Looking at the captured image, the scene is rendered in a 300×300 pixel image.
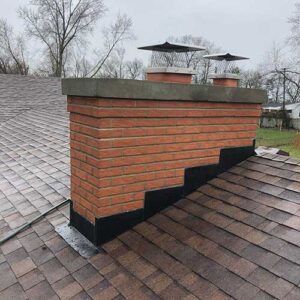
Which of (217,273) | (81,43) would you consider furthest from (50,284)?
(81,43)

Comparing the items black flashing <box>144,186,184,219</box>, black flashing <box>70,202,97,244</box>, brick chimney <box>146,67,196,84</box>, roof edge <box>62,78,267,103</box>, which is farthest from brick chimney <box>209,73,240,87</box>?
black flashing <box>70,202,97,244</box>

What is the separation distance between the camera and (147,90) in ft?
8.21

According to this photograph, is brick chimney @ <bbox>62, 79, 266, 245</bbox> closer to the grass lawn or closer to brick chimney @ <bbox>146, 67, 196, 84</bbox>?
brick chimney @ <bbox>146, 67, 196, 84</bbox>

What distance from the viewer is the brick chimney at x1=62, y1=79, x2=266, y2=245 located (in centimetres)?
243

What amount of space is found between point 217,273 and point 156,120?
127 centimetres

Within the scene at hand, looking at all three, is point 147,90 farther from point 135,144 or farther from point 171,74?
point 171,74

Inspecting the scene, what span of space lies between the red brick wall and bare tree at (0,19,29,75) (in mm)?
32639

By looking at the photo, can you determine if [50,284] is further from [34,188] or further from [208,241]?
[34,188]

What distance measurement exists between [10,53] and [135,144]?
1339 inches

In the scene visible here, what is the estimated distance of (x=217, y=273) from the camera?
81.4 inches

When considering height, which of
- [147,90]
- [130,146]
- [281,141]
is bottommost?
[281,141]

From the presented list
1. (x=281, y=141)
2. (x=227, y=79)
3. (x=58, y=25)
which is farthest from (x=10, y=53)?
(x=227, y=79)

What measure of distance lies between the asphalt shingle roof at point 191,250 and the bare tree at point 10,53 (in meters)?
32.1

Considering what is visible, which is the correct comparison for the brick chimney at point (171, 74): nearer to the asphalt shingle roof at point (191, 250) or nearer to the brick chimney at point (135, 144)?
the brick chimney at point (135, 144)
